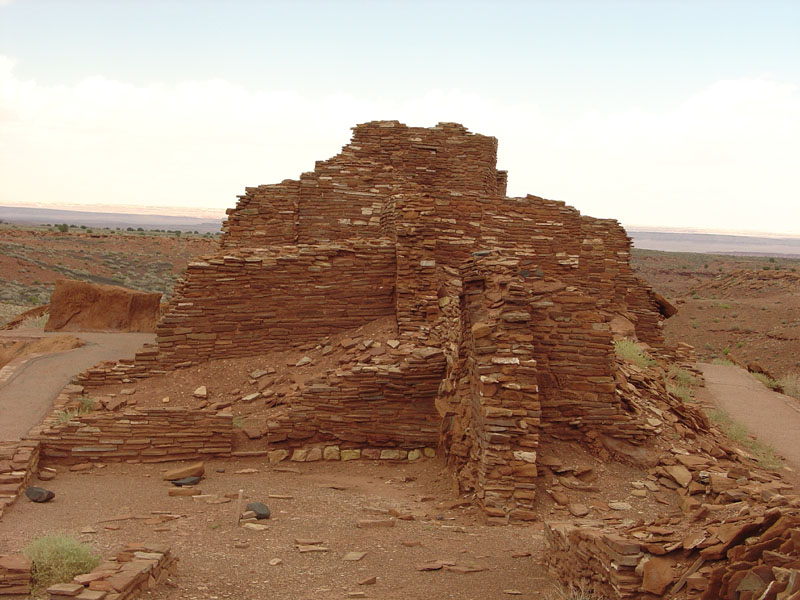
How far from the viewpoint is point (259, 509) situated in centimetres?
807

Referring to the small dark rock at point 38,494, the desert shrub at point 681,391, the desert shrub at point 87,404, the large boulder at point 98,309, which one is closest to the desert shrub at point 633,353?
the desert shrub at point 681,391

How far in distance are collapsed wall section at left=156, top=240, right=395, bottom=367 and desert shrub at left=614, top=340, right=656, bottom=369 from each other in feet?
11.5

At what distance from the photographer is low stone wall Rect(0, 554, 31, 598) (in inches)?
219

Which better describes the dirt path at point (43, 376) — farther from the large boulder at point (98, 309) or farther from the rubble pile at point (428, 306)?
the rubble pile at point (428, 306)

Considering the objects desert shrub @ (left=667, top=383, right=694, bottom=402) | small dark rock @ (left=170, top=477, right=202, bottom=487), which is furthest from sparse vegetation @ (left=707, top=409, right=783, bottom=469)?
small dark rock @ (left=170, top=477, right=202, bottom=487)

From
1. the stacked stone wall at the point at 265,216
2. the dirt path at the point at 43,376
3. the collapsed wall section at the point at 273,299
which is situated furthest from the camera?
the stacked stone wall at the point at 265,216

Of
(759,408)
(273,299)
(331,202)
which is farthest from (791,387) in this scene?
(273,299)

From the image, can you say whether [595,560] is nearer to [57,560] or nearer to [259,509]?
[259,509]

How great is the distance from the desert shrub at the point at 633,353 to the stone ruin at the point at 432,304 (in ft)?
2.17

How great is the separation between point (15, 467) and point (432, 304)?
5.57 meters

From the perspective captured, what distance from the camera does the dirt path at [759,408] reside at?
11094 mm

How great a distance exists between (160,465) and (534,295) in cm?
501

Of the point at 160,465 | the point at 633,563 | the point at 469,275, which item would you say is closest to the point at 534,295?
the point at 469,275

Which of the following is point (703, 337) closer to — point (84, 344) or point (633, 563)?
point (84, 344)
